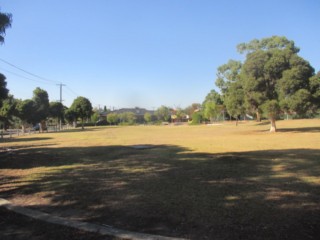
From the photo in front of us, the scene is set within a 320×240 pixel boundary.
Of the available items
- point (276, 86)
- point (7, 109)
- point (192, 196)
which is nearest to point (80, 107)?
point (7, 109)

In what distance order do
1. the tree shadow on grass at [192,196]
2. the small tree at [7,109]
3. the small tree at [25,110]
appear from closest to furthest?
the tree shadow on grass at [192,196]
the small tree at [7,109]
the small tree at [25,110]

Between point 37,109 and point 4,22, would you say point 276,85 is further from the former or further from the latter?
point 37,109

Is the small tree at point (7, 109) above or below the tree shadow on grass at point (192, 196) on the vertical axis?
above

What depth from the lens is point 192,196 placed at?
6.20 meters

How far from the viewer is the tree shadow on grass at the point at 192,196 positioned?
4.51 metres

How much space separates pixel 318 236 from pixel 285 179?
12.3 ft

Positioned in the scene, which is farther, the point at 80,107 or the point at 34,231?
the point at 80,107

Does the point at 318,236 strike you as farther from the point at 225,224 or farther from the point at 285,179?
the point at 285,179

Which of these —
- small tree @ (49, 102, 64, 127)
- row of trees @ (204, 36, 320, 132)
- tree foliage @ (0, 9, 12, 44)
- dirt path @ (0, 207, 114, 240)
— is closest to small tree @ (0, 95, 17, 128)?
small tree @ (49, 102, 64, 127)

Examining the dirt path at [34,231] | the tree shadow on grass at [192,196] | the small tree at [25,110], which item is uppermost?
the small tree at [25,110]

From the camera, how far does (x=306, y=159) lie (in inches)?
428

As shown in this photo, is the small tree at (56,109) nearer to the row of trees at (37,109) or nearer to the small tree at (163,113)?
the row of trees at (37,109)

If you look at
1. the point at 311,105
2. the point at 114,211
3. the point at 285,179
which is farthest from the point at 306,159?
the point at 311,105

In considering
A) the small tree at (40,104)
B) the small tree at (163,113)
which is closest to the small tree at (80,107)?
the small tree at (40,104)
